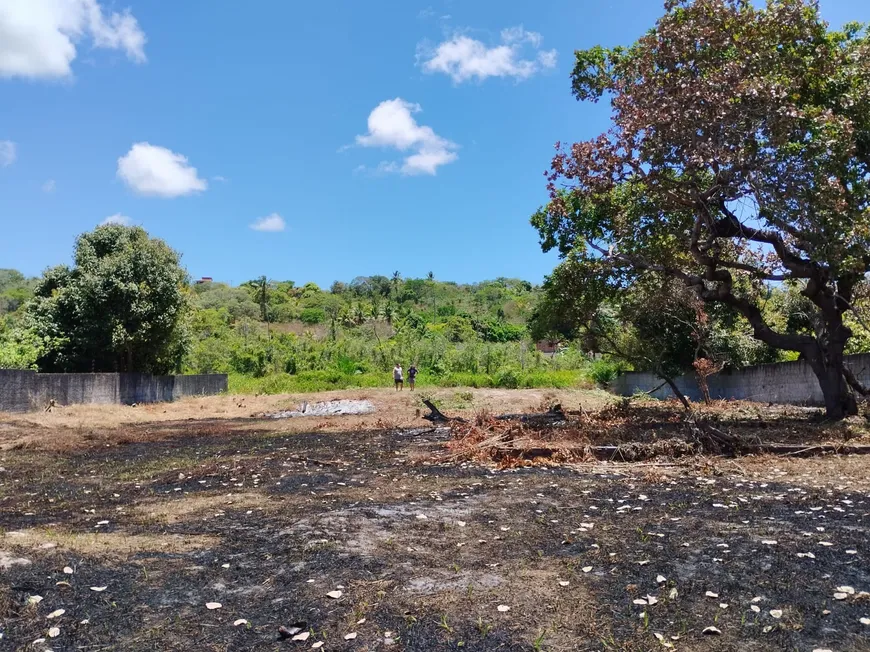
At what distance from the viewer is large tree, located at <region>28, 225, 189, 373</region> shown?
26844mm

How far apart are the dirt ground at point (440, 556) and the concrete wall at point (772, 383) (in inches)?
379

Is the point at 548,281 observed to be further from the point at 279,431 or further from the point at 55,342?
the point at 55,342

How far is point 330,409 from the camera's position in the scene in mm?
25141

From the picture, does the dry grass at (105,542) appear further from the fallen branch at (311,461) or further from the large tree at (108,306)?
the large tree at (108,306)

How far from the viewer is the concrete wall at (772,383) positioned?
1766 cm

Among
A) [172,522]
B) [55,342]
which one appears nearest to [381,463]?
[172,522]

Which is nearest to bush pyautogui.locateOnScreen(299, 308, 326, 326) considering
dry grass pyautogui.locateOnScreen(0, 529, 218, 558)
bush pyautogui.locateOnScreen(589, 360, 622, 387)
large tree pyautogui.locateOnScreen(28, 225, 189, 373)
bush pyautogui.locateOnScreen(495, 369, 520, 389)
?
bush pyautogui.locateOnScreen(495, 369, 520, 389)

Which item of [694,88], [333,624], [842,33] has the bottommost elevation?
[333,624]

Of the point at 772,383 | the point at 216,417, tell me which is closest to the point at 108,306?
the point at 216,417

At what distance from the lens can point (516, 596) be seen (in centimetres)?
429

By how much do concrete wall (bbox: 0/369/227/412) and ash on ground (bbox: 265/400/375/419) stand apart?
6.77 metres

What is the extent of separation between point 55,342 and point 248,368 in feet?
60.7

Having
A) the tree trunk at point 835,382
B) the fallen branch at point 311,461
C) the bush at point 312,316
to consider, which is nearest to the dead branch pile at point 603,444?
the fallen branch at point 311,461

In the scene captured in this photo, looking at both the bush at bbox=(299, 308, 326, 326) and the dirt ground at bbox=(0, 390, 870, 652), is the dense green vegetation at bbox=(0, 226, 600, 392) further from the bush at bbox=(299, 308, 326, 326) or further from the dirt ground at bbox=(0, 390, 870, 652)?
the dirt ground at bbox=(0, 390, 870, 652)
